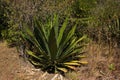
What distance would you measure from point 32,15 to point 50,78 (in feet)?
5.13

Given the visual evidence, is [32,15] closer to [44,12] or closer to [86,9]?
[44,12]

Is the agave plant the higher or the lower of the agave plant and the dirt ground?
the higher

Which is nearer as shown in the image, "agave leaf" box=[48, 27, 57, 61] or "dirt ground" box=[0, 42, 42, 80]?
"agave leaf" box=[48, 27, 57, 61]

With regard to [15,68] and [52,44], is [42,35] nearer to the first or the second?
[52,44]

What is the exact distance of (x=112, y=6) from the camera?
24.8 ft

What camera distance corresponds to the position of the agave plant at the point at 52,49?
19.2 feet

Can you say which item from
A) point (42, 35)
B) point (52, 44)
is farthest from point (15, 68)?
point (52, 44)

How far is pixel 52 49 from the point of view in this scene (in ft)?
18.7

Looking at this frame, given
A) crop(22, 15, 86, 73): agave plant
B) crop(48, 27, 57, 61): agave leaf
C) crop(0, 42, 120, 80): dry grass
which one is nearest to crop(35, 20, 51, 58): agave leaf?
crop(22, 15, 86, 73): agave plant

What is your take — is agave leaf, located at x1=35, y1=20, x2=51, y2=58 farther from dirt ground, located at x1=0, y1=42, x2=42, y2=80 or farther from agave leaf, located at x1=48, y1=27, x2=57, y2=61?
dirt ground, located at x1=0, y1=42, x2=42, y2=80

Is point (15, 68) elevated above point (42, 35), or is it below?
below

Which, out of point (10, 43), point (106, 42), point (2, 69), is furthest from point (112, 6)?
point (2, 69)

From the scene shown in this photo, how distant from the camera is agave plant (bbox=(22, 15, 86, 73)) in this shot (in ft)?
19.2

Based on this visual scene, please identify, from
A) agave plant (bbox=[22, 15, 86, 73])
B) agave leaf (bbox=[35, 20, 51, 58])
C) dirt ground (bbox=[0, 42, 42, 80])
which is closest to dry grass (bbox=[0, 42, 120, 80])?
dirt ground (bbox=[0, 42, 42, 80])
